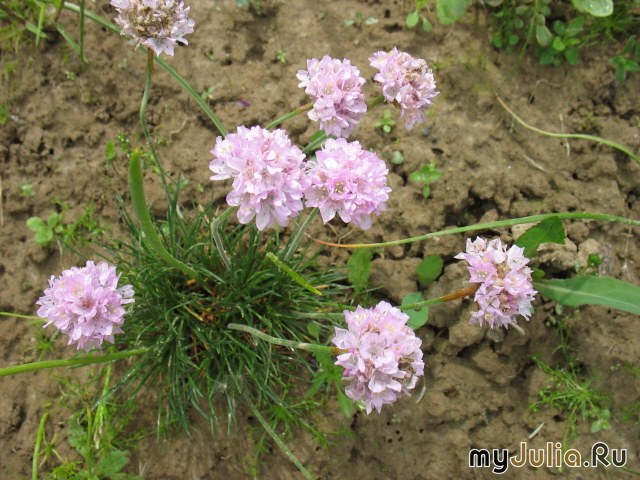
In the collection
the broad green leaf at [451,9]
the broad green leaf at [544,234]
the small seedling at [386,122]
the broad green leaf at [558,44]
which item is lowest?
the broad green leaf at [544,234]

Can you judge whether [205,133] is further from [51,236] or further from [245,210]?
[245,210]

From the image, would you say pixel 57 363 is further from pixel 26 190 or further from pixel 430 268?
pixel 430 268

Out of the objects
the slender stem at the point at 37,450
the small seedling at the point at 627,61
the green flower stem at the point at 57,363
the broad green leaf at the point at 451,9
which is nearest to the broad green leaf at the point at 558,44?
the small seedling at the point at 627,61

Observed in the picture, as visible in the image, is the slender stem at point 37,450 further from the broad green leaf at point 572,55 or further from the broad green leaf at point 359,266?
the broad green leaf at point 572,55

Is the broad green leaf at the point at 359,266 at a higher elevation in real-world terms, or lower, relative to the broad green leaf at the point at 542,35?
lower

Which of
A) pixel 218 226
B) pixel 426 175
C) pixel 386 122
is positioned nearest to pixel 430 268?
pixel 426 175

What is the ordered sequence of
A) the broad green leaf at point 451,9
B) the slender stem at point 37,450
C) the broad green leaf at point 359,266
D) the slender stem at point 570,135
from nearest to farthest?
the slender stem at point 37,450, the broad green leaf at point 359,266, the slender stem at point 570,135, the broad green leaf at point 451,9
